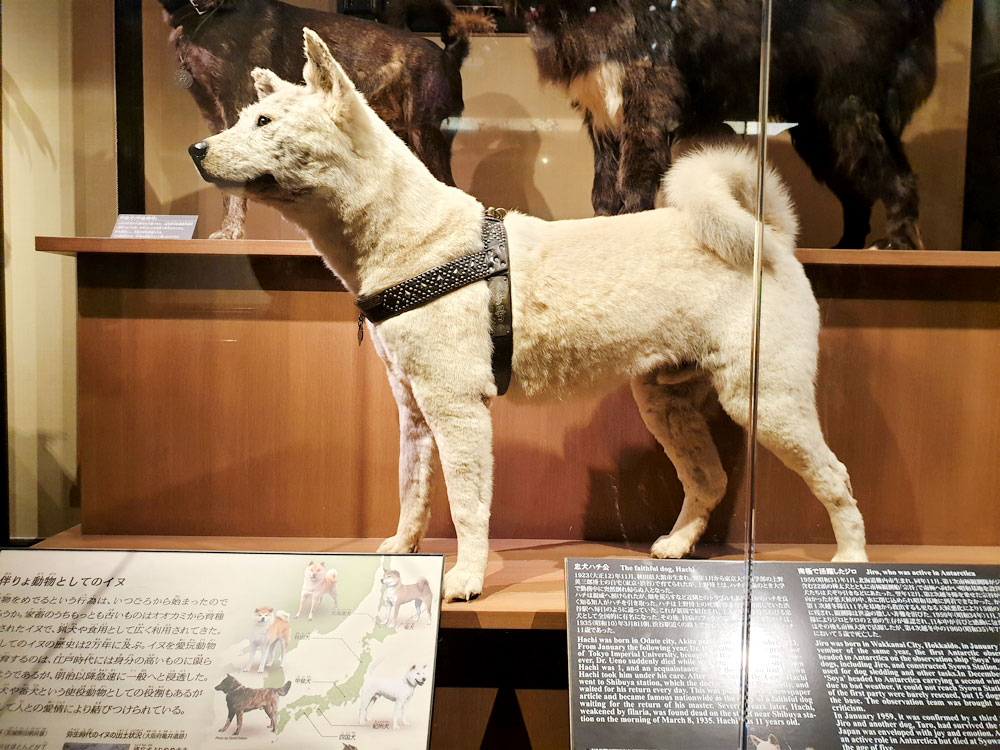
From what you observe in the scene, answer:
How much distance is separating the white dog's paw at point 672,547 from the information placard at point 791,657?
0.30 m

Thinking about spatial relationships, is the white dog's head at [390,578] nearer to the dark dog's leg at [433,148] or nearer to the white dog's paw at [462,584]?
the white dog's paw at [462,584]

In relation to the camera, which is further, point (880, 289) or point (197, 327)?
point (197, 327)

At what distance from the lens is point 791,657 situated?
1.18 metres

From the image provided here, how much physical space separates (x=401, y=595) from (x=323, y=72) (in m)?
1.01

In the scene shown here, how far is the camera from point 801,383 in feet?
4.83

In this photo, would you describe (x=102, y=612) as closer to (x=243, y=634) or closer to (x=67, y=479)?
(x=243, y=634)

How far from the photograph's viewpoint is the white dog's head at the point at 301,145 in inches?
52.2

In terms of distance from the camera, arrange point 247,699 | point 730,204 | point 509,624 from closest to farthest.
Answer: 1. point 247,699
2. point 509,624
3. point 730,204

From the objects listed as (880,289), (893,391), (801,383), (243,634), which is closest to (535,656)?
(243,634)

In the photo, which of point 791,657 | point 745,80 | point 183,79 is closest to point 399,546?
Answer: point 791,657

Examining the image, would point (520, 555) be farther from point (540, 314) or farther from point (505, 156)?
point (505, 156)

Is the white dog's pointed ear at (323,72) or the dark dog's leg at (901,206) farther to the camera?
the dark dog's leg at (901,206)

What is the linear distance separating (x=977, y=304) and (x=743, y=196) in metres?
0.59

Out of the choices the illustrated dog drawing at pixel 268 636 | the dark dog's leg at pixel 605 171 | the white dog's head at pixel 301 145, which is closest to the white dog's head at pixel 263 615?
the illustrated dog drawing at pixel 268 636
